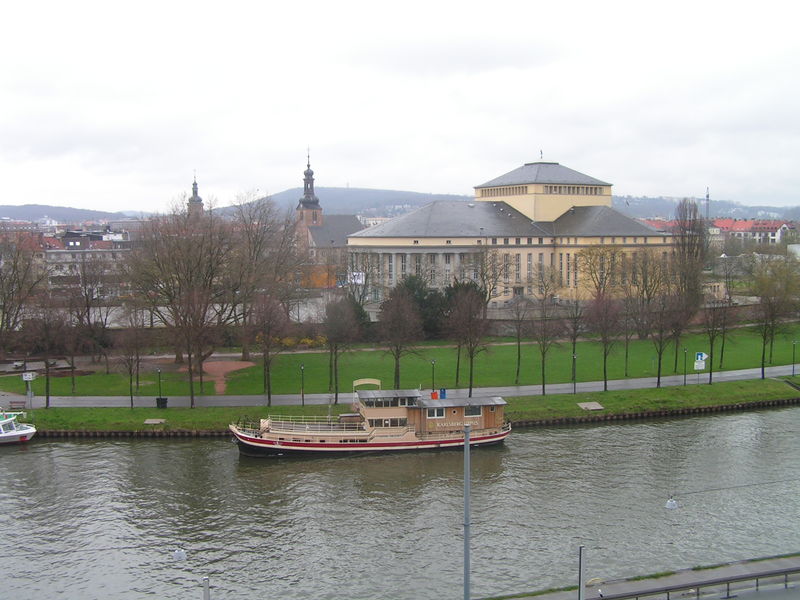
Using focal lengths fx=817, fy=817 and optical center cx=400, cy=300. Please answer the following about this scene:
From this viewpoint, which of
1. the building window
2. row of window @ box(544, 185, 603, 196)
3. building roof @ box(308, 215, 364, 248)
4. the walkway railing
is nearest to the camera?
the walkway railing

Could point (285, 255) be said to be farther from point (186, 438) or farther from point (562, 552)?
point (562, 552)

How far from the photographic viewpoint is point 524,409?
150 ft

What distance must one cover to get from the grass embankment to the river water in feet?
4.71

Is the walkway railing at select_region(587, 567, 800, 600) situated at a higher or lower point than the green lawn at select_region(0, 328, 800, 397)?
lower

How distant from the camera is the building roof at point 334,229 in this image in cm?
13300

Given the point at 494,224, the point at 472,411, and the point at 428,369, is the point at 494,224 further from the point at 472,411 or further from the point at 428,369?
the point at 472,411

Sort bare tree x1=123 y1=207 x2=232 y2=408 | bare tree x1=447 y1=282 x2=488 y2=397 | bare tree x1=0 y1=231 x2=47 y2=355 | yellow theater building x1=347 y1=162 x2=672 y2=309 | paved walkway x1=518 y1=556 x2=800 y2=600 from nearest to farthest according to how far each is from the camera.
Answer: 1. paved walkway x1=518 y1=556 x2=800 y2=600
2. bare tree x1=447 y1=282 x2=488 y2=397
3. bare tree x1=123 y1=207 x2=232 y2=408
4. bare tree x1=0 y1=231 x2=47 y2=355
5. yellow theater building x1=347 y1=162 x2=672 y2=309

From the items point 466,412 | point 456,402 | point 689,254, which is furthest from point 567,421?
point 689,254

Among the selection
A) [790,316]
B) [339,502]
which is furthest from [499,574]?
[790,316]

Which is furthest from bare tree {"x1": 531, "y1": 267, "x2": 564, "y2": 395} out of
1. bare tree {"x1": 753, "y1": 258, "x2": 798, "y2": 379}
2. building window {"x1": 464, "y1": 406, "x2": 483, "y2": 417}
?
bare tree {"x1": 753, "y1": 258, "x2": 798, "y2": 379}

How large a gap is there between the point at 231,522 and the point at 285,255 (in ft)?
119

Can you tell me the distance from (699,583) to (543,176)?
2782 inches

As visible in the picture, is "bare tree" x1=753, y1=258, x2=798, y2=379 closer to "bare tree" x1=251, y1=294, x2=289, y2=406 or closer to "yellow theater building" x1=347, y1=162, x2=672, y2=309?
"yellow theater building" x1=347, y1=162, x2=672, y2=309

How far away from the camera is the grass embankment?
43156 mm
